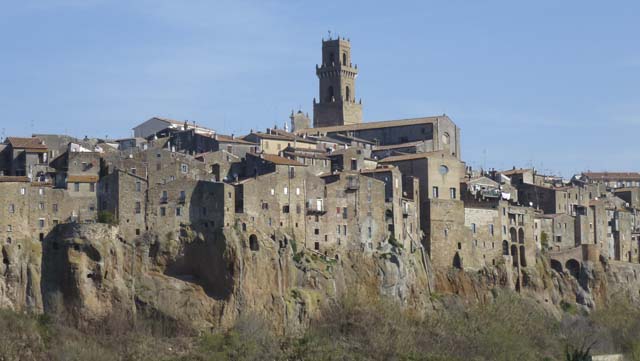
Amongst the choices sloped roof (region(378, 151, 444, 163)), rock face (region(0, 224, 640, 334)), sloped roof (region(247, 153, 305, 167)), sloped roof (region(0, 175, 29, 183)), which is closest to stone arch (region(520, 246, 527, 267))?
sloped roof (region(378, 151, 444, 163))

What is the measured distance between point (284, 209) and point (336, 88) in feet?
155

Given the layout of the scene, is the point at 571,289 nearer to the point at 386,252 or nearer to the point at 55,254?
the point at 386,252

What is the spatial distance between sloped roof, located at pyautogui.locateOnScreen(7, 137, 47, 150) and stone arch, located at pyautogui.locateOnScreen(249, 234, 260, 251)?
1532 cm

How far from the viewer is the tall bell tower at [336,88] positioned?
465ft

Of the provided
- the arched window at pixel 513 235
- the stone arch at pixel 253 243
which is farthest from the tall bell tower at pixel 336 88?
the stone arch at pixel 253 243

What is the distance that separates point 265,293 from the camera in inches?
3647

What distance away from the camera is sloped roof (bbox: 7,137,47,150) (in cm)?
9956

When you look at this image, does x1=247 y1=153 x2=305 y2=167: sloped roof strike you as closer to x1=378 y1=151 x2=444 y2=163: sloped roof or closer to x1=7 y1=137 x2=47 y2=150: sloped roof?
x1=378 y1=151 x2=444 y2=163: sloped roof

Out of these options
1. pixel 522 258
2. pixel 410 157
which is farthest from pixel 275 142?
pixel 522 258

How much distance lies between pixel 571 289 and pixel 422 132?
1775 centimetres

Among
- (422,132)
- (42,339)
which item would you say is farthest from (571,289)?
(42,339)

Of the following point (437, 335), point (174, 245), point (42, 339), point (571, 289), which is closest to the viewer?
point (42, 339)

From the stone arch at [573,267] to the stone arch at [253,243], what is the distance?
Answer: 106 feet

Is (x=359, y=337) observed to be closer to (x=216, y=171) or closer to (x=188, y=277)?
(x=188, y=277)
